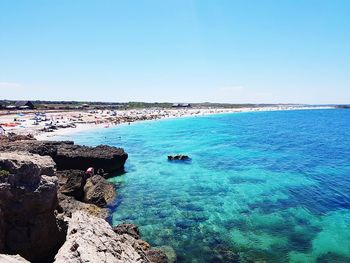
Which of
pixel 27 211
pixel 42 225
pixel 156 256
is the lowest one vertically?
pixel 156 256

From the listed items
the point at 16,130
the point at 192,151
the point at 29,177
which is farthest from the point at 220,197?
the point at 16,130

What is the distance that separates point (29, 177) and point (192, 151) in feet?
151

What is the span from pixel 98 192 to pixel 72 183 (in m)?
2.27

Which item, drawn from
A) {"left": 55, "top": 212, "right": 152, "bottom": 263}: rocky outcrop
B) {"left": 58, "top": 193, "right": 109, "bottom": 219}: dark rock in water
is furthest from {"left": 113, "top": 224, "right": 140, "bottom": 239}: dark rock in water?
{"left": 58, "top": 193, "right": 109, "bottom": 219}: dark rock in water

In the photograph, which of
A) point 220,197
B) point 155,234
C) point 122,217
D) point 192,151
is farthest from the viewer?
point 192,151

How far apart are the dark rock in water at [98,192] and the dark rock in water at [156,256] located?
10028mm

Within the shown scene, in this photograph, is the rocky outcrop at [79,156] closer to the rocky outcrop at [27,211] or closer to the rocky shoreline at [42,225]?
→ the rocky shoreline at [42,225]

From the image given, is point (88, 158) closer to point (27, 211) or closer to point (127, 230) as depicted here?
point (127, 230)

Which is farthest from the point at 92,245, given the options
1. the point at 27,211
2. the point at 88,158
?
the point at 88,158

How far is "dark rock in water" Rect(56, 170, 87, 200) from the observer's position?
88.1 feet

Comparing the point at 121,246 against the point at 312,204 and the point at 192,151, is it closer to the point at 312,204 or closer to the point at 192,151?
the point at 312,204

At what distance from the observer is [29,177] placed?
12438 mm

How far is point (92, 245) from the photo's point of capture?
41.5ft

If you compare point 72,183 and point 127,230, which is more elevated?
point 72,183
